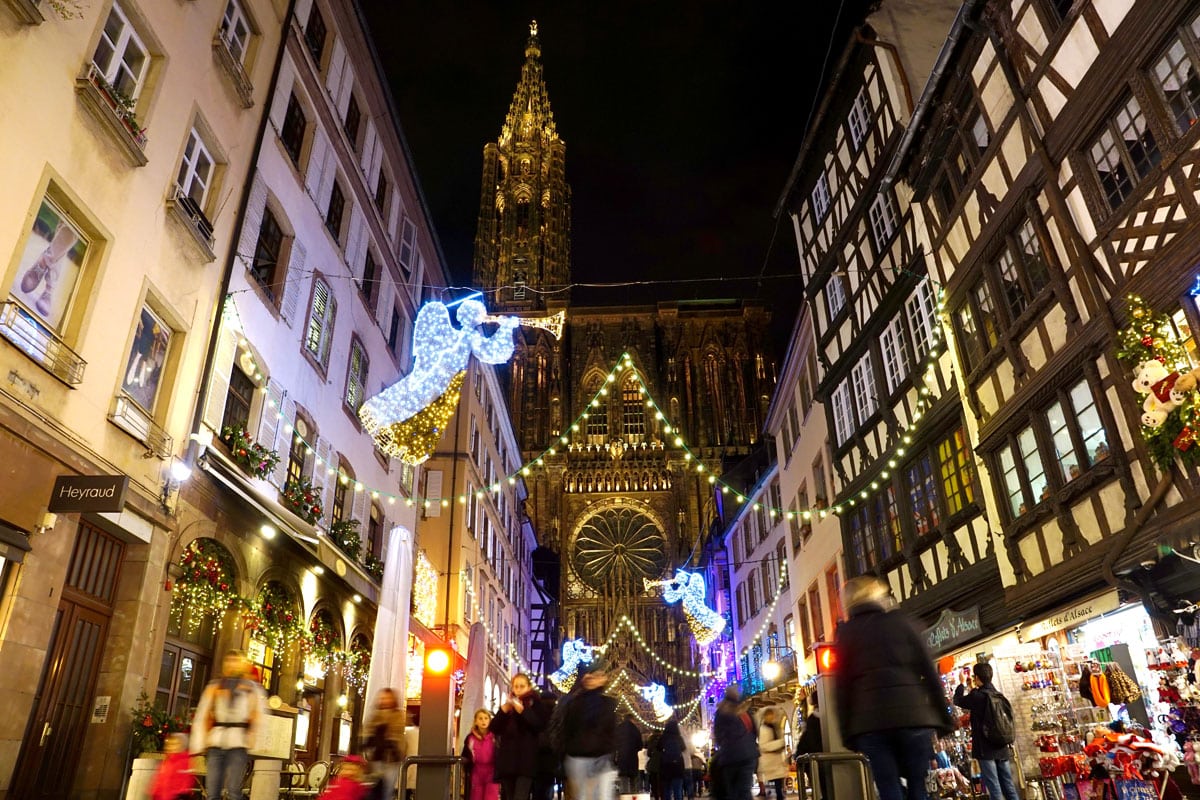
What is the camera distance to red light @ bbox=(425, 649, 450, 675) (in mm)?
9102

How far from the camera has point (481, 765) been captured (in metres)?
9.16

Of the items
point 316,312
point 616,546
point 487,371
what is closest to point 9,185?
point 316,312

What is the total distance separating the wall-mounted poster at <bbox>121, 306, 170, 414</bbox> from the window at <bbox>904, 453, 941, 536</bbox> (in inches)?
478

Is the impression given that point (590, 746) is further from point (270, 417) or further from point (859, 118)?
point (859, 118)

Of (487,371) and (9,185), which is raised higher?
(487,371)

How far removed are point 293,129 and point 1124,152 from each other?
498 inches

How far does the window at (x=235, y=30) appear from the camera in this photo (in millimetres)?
12133

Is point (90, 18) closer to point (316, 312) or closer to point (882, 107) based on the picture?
point (316, 312)

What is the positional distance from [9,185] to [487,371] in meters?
23.8

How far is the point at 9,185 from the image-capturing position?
738 cm

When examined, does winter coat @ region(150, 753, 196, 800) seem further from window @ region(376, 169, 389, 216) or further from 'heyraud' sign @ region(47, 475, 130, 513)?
window @ region(376, 169, 389, 216)

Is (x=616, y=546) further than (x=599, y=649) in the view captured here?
Yes

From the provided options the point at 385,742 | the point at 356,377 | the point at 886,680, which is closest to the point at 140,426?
the point at 385,742

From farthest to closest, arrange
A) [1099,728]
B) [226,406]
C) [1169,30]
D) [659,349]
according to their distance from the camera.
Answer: [659,349]
[226,406]
[1099,728]
[1169,30]
